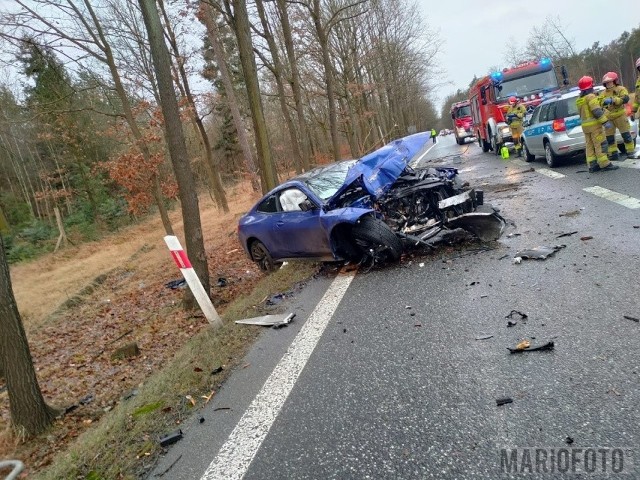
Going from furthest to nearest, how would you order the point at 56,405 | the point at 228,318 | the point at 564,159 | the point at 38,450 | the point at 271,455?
1. the point at 564,159
2. the point at 228,318
3. the point at 56,405
4. the point at 38,450
5. the point at 271,455

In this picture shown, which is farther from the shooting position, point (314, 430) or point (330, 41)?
point (330, 41)

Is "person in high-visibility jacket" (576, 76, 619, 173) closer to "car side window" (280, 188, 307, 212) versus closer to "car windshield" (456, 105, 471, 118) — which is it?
"car side window" (280, 188, 307, 212)

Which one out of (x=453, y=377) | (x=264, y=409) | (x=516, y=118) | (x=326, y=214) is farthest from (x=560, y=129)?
(x=264, y=409)

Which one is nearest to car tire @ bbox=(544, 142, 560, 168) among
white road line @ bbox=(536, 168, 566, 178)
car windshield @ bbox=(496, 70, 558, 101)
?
white road line @ bbox=(536, 168, 566, 178)

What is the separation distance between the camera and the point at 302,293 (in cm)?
588

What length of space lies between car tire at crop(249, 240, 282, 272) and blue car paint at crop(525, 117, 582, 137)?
723 centimetres

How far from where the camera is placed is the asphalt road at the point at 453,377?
229cm

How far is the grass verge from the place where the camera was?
2895 mm

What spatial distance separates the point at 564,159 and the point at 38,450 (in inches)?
464

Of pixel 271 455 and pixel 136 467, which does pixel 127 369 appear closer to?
pixel 136 467

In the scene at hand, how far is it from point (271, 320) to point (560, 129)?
865 cm

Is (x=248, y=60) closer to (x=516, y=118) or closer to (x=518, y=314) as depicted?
(x=516, y=118)

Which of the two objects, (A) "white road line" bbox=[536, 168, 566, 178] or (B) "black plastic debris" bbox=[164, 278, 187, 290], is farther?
(B) "black plastic debris" bbox=[164, 278, 187, 290]

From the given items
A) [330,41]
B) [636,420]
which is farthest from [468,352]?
[330,41]
